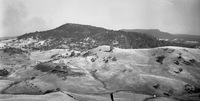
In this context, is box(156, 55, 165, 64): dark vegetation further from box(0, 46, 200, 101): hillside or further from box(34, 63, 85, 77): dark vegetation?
box(34, 63, 85, 77): dark vegetation

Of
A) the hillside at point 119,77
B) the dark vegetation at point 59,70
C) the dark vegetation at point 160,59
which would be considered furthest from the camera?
the dark vegetation at point 160,59

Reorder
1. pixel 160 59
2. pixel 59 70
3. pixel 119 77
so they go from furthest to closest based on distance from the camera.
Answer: pixel 160 59 → pixel 59 70 → pixel 119 77

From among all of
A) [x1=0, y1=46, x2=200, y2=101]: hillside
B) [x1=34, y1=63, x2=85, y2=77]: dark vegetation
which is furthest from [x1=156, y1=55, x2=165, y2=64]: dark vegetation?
[x1=34, y1=63, x2=85, y2=77]: dark vegetation

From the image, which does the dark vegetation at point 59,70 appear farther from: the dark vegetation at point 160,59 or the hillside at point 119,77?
the dark vegetation at point 160,59

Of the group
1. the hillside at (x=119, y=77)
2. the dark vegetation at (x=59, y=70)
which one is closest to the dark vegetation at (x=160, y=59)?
the hillside at (x=119, y=77)

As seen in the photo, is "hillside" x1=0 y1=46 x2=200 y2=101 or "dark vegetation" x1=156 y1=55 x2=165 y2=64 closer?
"hillside" x1=0 y1=46 x2=200 y2=101

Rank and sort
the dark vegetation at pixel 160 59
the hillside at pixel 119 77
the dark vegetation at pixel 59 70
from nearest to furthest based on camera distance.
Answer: the hillside at pixel 119 77
the dark vegetation at pixel 59 70
the dark vegetation at pixel 160 59

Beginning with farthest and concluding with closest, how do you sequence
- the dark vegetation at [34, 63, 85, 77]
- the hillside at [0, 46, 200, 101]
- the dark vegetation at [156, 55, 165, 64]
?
the dark vegetation at [156, 55, 165, 64]
the dark vegetation at [34, 63, 85, 77]
the hillside at [0, 46, 200, 101]

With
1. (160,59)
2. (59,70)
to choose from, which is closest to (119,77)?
(160,59)

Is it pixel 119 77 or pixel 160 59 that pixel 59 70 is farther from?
pixel 160 59
